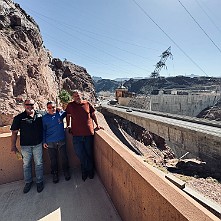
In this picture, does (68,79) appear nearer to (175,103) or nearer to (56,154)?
(175,103)

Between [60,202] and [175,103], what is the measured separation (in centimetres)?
4594

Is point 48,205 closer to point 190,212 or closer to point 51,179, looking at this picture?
point 51,179

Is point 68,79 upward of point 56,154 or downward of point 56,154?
upward

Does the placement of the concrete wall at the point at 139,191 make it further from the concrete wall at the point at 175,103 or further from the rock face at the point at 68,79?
the concrete wall at the point at 175,103

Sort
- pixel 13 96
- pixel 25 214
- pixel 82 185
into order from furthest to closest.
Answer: pixel 13 96
pixel 82 185
pixel 25 214

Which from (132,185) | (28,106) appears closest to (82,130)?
(28,106)

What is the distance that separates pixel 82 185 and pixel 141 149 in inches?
830

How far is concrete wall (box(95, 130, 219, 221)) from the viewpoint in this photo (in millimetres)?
1380

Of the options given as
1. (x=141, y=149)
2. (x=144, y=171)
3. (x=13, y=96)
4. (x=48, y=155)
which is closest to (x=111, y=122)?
(x=141, y=149)

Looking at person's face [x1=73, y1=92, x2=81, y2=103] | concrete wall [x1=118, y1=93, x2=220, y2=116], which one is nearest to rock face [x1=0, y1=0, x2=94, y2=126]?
person's face [x1=73, y1=92, x2=81, y2=103]

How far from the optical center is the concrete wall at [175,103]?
132 ft

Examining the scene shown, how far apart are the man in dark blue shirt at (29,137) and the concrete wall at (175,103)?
36136 millimetres

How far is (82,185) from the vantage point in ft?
11.3

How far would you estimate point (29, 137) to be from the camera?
124 inches
